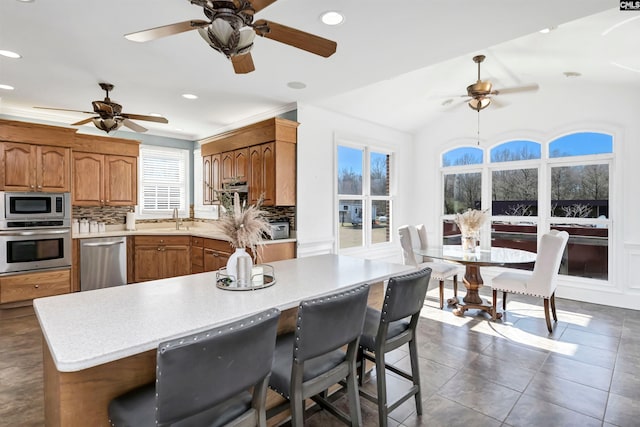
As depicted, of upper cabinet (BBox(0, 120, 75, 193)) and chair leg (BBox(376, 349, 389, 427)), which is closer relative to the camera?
chair leg (BBox(376, 349, 389, 427))

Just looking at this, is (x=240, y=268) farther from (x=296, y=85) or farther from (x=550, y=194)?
(x=550, y=194)

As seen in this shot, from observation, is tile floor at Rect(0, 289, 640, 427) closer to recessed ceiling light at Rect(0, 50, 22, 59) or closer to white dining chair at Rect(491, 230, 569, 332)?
white dining chair at Rect(491, 230, 569, 332)

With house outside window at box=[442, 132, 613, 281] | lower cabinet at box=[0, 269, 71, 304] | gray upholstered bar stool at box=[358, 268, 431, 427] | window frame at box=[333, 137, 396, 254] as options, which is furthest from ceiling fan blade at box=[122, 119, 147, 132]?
house outside window at box=[442, 132, 613, 281]

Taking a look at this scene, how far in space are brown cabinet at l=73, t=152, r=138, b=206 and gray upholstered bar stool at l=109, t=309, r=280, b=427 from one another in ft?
15.4

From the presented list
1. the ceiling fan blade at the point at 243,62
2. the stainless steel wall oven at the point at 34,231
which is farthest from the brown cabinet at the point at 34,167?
the ceiling fan blade at the point at 243,62

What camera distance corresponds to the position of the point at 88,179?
5.07 metres

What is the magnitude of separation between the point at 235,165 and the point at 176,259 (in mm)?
1785

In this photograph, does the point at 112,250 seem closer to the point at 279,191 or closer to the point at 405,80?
the point at 279,191

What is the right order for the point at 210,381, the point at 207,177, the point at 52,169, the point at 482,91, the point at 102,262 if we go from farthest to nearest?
the point at 207,177 → the point at 102,262 → the point at 52,169 → the point at 482,91 → the point at 210,381

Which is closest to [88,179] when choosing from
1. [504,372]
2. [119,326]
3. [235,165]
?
[235,165]

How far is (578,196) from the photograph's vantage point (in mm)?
4820

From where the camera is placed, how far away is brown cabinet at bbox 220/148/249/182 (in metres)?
4.86

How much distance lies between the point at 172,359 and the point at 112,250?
188 inches

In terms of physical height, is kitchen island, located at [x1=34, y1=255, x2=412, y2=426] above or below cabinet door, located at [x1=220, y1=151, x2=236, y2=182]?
below
